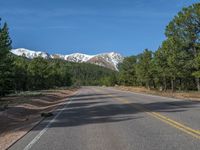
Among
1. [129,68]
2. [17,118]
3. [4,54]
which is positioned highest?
[129,68]

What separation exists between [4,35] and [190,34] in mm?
25091

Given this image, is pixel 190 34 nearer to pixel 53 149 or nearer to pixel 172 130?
pixel 172 130

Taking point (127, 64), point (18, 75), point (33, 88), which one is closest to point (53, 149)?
point (18, 75)

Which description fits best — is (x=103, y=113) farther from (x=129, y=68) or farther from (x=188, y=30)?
(x=129, y=68)

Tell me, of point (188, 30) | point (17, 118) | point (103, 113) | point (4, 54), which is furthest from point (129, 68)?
point (103, 113)

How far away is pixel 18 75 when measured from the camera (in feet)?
227

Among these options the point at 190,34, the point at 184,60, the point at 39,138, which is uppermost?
the point at 190,34

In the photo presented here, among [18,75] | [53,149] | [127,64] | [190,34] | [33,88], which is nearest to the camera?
[53,149]

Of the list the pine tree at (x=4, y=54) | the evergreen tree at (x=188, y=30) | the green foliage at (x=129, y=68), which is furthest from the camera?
the green foliage at (x=129, y=68)

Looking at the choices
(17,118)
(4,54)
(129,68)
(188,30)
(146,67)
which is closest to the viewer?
(17,118)

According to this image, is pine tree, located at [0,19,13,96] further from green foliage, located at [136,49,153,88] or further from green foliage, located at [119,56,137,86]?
green foliage, located at [119,56,137,86]

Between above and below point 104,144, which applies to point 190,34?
above

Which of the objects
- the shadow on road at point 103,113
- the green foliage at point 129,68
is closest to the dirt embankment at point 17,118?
the shadow on road at point 103,113

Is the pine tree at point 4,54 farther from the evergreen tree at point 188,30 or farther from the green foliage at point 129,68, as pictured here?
the green foliage at point 129,68
